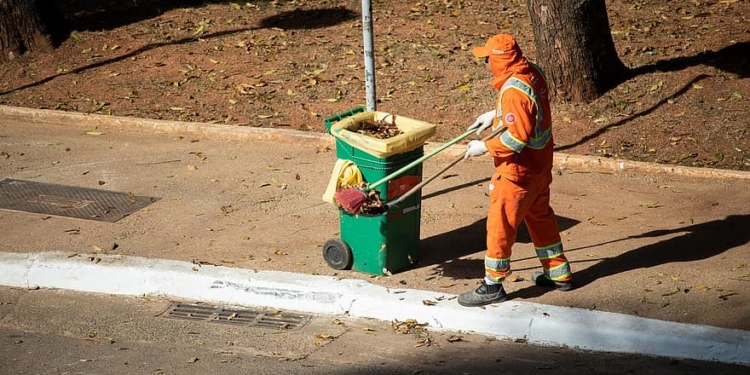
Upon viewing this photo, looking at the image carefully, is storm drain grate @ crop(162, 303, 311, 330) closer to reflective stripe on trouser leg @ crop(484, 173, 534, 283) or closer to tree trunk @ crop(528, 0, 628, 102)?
reflective stripe on trouser leg @ crop(484, 173, 534, 283)

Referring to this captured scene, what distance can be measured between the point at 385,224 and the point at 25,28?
791 cm

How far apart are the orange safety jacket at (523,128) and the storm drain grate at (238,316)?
1.70 meters

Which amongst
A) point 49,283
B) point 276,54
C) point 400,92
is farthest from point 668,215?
point 276,54

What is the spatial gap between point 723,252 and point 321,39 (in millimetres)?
6724

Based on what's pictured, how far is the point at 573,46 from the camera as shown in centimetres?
1031

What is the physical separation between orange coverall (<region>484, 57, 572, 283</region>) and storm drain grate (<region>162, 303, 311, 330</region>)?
4.38ft

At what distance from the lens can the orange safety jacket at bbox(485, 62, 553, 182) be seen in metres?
6.20

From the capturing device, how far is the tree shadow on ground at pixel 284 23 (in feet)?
41.5

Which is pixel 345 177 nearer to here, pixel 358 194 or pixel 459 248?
pixel 358 194

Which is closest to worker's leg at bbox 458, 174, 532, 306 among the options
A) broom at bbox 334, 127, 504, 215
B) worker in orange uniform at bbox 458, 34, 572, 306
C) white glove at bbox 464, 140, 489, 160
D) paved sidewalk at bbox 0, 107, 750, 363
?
worker in orange uniform at bbox 458, 34, 572, 306

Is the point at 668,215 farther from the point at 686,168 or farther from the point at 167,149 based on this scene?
the point at 167,149

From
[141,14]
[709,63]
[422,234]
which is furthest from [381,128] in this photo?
[141,14]

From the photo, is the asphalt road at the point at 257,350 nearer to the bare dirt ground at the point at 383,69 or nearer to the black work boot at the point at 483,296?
the black work boot at the point at 483,296

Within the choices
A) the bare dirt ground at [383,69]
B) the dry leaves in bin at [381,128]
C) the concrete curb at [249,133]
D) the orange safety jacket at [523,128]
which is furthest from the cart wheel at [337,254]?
the bare dirt ground at [383,69]
